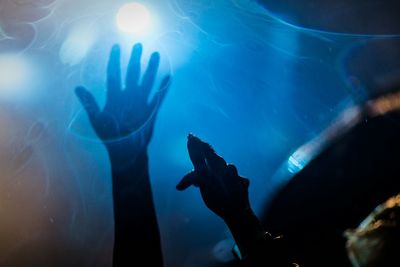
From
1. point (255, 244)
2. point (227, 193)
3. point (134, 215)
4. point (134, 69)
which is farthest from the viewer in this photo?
point (134, 215)

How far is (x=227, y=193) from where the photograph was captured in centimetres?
329

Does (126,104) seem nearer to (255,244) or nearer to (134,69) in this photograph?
(134,69)

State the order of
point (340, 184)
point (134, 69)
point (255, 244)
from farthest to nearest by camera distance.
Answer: point (340, 184) < point (134, 69) < point (255, 244)

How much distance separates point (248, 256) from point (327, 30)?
722 cm

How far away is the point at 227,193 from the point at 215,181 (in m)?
0.20

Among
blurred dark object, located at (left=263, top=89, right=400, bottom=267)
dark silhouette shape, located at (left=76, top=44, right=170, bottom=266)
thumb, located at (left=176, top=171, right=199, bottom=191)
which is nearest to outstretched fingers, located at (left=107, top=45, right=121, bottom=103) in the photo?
dark silhouette shape, located at (left=76, top=44, right=170, bottom=266)

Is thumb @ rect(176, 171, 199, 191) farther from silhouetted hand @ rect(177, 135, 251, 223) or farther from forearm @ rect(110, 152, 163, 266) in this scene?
forearm @ rect(110, 152, 163, 266)

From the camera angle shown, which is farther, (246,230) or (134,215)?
(134,215)

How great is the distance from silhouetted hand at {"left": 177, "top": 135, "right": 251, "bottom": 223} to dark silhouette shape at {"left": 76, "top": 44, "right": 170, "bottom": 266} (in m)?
2.25

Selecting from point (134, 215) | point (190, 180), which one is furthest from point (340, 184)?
point (190, 180)

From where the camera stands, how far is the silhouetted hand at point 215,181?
3283mm

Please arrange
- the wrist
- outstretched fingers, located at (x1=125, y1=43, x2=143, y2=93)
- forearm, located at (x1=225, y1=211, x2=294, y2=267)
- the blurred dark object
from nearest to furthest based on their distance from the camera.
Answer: forearm, located at (x1=225, y1=211, x2=294, y2=267) < the wrist < outstretched fingers, located at (x1=125, y1=43, x2=143, y2=93) < the blurred dark object

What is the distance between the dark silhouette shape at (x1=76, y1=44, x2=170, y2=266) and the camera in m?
5.06

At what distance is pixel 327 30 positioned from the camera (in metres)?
7.88
